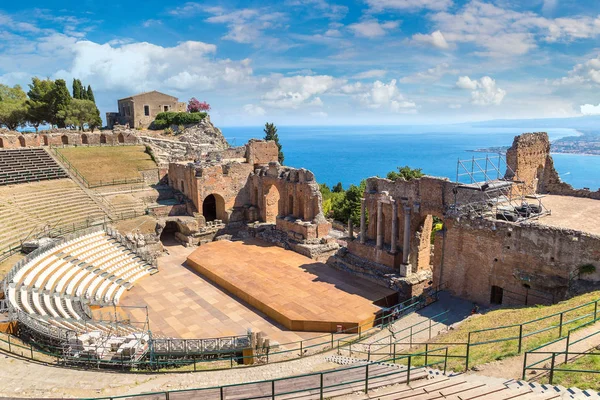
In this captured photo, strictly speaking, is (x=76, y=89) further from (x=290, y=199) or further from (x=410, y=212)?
(x=410, y=212)

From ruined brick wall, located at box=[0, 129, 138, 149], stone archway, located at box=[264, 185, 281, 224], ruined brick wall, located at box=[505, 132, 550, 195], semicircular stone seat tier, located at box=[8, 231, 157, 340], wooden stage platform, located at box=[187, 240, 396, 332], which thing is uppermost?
ruined brick wall, located at box=[0, 129, 138, 149]

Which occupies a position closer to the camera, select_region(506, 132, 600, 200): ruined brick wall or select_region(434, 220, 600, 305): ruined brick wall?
select_region(434, 220, 600, 305): ruined brick wall

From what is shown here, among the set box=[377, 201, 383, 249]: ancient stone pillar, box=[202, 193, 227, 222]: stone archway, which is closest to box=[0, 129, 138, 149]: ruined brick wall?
box=[202, 193, 227, 222]: stone archway

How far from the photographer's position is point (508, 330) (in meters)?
13.9

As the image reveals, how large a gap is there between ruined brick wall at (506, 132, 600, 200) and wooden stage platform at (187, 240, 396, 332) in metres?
10.4

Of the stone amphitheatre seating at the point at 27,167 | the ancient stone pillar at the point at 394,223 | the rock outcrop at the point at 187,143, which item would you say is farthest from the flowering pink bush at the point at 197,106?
the ancient stone pillar at the point at 394,223

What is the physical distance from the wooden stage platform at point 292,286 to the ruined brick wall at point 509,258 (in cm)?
414

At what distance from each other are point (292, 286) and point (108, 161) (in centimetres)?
3037

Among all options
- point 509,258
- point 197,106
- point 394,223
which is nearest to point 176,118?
point 197,106

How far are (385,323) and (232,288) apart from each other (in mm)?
9181

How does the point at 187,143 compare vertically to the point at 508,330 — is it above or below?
above

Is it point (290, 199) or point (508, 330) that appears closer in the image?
point (508, 330)

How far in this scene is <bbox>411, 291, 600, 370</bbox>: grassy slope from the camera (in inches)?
469

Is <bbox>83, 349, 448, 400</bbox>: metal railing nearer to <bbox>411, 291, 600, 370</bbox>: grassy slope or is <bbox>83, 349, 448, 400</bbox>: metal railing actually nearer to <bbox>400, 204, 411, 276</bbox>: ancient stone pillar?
<bbox>411, 291, 600, 370</bbox>: grassy slope
